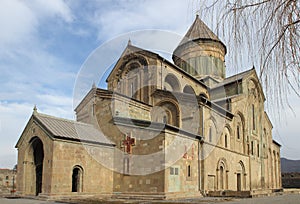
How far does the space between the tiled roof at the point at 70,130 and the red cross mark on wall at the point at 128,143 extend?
1096 millimetres

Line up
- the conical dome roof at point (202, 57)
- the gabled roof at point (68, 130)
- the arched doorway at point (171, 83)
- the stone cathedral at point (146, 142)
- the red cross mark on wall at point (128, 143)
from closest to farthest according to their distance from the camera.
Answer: the stone cathedral at point (146, 142), the gabled roof at point (68, 130), the red cross mark on wall at point (128, 143), the arched doorway at point (171, 83), the conical dome roof at point (202, 57)

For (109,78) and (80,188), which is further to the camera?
(109,78)

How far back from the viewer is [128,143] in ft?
60.6

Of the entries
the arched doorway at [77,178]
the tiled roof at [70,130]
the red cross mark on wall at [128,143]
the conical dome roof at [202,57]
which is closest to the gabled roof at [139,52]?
the conical dome roof at [202,57]

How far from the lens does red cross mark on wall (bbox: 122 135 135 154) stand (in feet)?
60.1

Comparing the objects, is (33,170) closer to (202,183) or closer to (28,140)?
(28,140)

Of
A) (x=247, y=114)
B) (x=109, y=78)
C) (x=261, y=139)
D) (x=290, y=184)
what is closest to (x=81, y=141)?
(x=109, y=78)

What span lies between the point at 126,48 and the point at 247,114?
481 inches

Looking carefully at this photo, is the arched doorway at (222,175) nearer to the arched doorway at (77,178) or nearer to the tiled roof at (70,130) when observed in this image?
the tiled roof at (70,130)

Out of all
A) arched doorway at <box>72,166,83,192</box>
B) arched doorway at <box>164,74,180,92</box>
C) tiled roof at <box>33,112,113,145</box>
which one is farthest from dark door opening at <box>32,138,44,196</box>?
arched doorway at <box>164,74,180,92</box>

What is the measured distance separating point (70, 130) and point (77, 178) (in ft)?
9.09

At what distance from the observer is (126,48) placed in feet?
89.9

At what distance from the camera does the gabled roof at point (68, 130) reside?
16.9 meters

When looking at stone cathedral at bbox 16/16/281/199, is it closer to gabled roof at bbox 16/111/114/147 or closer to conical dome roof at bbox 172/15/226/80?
gabled roof at bbox 16/111/114/147
